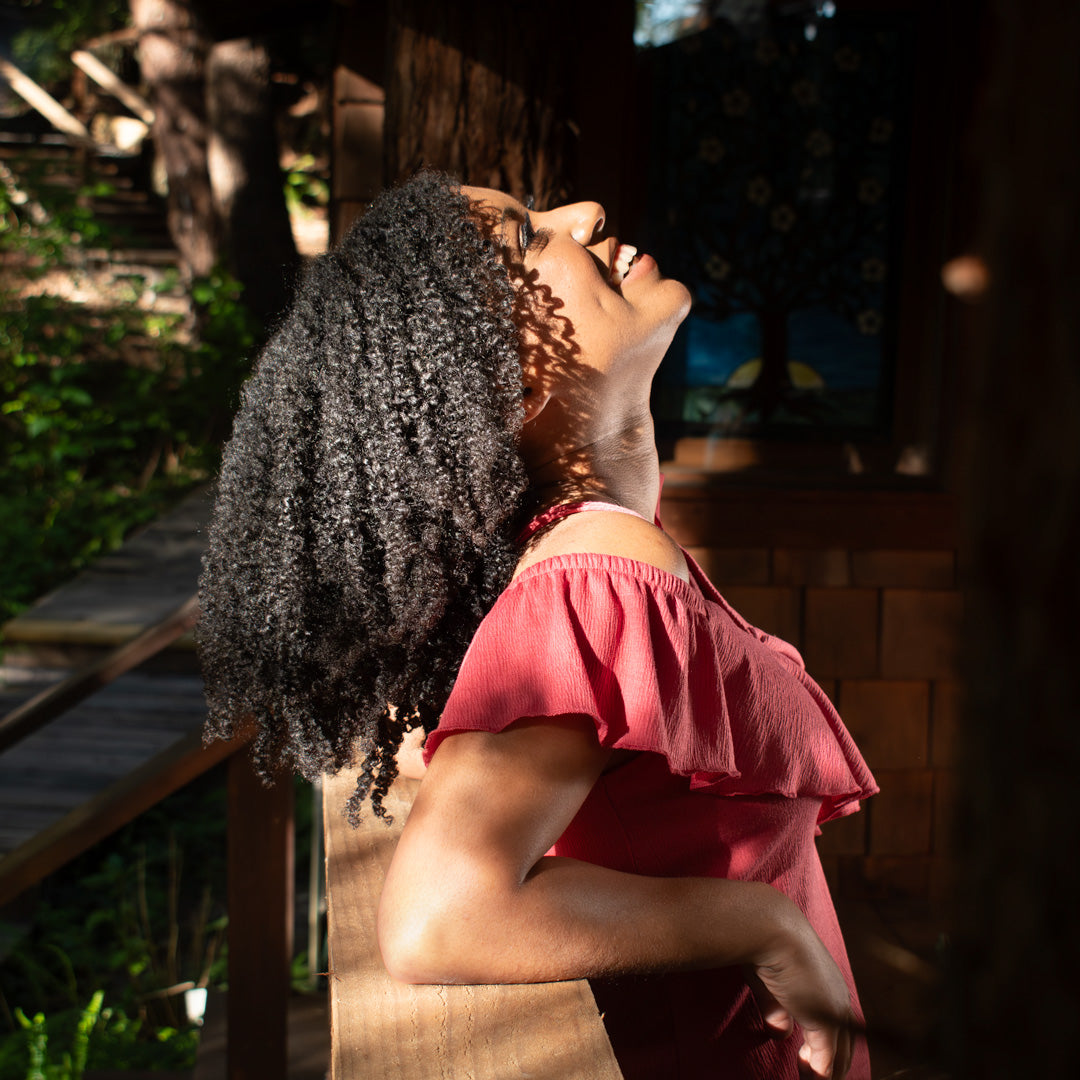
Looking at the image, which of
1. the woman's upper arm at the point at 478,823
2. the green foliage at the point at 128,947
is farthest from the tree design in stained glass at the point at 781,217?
the green foliage at the point at 128,947

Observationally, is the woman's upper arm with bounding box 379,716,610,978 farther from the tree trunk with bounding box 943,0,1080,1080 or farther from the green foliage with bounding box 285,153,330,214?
the green foliage with bounding box 285,153,330,214

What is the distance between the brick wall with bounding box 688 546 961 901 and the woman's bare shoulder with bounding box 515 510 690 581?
2307 mm

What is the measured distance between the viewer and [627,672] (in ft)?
3.34

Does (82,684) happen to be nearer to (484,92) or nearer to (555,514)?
(484,92)

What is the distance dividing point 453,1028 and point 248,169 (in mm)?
8903

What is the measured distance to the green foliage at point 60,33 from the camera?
41.1ft

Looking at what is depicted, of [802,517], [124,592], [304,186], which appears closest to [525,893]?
[802,517]

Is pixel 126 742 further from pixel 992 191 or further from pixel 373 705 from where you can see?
pixel 992 191

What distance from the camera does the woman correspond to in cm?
99

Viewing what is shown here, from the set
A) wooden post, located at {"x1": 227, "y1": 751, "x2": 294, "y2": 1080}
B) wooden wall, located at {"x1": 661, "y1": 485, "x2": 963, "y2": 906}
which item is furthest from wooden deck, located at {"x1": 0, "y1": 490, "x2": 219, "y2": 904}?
wooden wall, located at {"x1": 661, "y1": 485, "x2": 963, "y2": 906}

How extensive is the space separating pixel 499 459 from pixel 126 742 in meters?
3.81

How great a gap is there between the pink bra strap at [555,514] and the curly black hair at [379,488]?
0.08 ft

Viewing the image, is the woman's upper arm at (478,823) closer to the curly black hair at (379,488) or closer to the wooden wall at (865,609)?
the curly black hair at (379,488)

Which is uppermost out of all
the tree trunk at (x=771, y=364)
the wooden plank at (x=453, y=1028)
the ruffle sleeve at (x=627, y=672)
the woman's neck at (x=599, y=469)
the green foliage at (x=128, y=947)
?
the tree trunk at (x=771, y=364)
